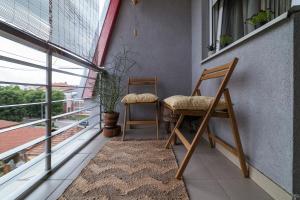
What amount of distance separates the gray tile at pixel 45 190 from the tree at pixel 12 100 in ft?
1.17

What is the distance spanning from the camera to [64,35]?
135cm

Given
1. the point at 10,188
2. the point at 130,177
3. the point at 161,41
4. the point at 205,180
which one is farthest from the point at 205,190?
the point at 161,41

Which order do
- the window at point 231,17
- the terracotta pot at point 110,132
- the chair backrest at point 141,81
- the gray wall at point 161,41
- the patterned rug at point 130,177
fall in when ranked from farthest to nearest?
1. the gray wall at point 161,41
2. the chair backrest at point 141,81
3. the terracotta pot at point 110,132
4. the window at point 231,17
5. the patterned rug at point 130,177

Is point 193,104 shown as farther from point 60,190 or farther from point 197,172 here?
point 60,190

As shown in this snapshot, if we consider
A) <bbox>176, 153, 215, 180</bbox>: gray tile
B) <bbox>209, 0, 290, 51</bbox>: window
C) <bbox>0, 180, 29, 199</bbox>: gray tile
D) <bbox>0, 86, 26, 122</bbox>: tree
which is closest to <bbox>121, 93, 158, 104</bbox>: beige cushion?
<bbox>176, 153, 215, 180</bbox>: gray tile

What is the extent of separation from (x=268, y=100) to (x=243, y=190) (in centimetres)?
45

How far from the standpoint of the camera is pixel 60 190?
983 mm

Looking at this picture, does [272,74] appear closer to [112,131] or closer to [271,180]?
[271,180]

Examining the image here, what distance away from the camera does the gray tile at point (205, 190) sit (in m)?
0.93

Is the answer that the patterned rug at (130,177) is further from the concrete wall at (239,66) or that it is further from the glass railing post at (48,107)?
the concrete wall at (239,66)

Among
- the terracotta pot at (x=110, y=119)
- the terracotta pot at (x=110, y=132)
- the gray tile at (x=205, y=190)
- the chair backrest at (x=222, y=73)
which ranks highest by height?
the chair backrest at (x=222, y=73)

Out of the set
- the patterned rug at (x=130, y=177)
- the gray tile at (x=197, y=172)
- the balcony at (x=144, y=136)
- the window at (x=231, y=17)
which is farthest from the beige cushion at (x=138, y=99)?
the window at (x=231, y=17)

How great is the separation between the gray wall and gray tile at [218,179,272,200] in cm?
168

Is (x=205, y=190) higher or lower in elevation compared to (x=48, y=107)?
lower
